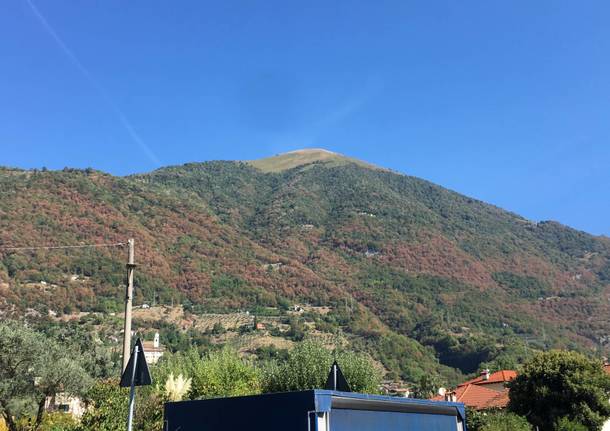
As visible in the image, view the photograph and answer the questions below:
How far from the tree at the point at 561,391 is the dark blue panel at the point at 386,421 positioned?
2199cm

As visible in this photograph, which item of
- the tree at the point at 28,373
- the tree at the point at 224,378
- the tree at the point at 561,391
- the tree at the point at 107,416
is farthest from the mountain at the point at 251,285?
the tree at the point at 107,416

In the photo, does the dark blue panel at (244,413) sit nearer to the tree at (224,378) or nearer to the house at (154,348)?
the tree at (224,378)

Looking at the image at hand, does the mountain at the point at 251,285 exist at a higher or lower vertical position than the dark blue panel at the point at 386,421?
higher

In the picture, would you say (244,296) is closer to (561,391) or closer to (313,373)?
(561,391)

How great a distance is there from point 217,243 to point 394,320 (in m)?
59.2

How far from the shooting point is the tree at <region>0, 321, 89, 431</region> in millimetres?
23312

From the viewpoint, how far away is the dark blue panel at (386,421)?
845 cm

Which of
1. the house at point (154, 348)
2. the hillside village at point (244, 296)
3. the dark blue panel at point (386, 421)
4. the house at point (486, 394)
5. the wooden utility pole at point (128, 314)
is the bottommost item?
the dark blue panel at point (386, 421)

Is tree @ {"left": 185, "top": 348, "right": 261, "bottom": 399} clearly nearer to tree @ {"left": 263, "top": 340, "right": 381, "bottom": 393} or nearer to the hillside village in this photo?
tree @ {"left": 263, "top": 340, "right": 381, "bottom": 393}

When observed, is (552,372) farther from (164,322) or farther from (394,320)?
(394,320)

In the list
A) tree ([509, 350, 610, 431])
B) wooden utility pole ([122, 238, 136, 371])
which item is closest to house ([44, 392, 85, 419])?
wooden utility pole ([122, 238, 136, 371])

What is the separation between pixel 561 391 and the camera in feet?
102

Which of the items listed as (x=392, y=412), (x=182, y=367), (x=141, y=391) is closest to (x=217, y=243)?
(x=182, y=367)

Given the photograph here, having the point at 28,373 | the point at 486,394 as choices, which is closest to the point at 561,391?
the point at 486,394
